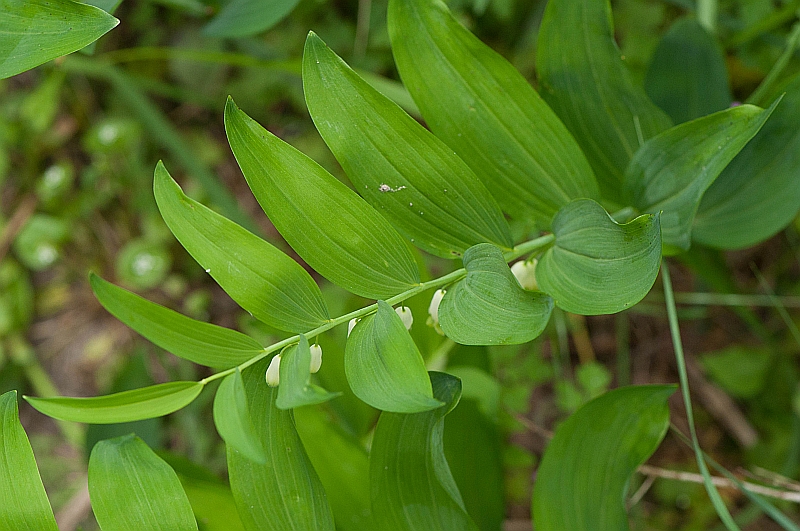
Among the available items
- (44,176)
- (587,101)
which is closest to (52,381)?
(44,176)

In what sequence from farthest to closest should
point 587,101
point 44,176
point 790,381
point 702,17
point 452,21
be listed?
point 44,176
point 790,381
point 702,17
point 587,101
point 452,21

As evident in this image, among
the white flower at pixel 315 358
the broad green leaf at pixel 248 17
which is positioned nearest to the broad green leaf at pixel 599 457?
the white flower at pixel 315 358

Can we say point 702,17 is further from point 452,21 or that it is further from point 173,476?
point 173,476

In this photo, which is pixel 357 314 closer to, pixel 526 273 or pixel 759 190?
pixel 526 273

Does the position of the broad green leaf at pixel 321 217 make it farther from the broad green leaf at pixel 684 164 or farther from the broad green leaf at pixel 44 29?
the broad green leaf at pixel 684 164

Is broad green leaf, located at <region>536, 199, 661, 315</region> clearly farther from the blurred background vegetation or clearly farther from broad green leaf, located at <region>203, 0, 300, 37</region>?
broad green leaf, located at <region>203, 0, 300, 37</region>
